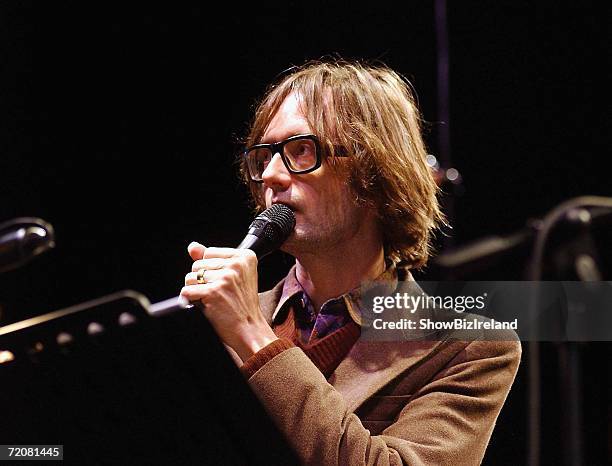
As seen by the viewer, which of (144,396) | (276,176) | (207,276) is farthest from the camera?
(276,176)

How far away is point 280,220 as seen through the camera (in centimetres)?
122

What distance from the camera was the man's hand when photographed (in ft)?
3.34

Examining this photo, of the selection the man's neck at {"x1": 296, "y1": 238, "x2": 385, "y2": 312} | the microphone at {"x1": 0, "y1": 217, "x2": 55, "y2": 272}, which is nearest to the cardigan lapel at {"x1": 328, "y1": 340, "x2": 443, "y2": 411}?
the man's neck at {"x1": 296, "y1": 238, "x2": 385, "y2": 312}

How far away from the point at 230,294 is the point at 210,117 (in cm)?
91

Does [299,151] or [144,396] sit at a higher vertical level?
[299,151]

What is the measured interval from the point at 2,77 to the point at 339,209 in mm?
1352

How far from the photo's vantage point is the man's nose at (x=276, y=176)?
1.29 meters

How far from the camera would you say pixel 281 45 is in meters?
1.74

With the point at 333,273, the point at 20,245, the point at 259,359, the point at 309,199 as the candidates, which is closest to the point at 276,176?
the point at 309,199

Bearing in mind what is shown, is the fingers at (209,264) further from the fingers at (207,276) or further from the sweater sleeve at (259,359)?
the sweater sleeve at (259,359)

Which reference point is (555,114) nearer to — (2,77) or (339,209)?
(339,209)

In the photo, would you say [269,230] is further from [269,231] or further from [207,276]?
[207,276]

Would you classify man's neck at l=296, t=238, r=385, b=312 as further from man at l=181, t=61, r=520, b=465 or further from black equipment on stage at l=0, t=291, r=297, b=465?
black equipment on stage at l=0, t=291, r=297, b=465

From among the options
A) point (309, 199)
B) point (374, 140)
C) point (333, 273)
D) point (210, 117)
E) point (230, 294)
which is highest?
point (210, 117)
